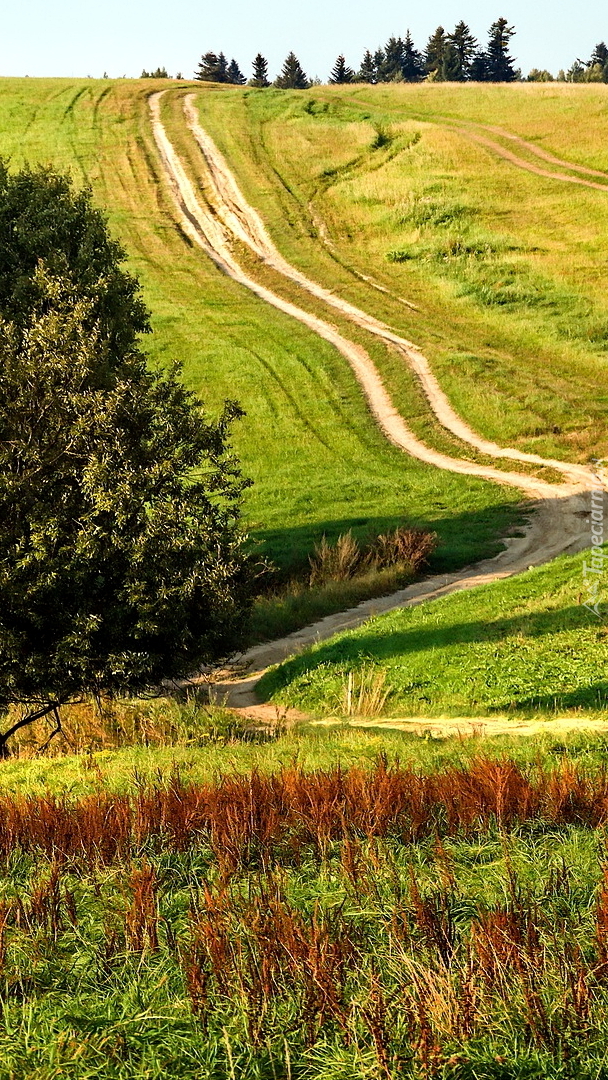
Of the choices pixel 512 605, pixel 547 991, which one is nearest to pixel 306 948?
pixel 547 991

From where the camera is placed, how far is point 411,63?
172 meters

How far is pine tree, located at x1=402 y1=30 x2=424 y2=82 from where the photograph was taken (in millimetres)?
170375

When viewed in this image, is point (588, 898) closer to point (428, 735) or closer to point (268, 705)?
point (428, 735)

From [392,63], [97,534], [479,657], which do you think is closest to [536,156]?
[479,657]

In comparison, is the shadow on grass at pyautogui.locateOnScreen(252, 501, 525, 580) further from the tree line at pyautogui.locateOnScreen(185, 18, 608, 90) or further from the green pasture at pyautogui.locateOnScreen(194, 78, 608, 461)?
the tree line at pyautogui.locateOnScreen(185, 18, 608, 90)

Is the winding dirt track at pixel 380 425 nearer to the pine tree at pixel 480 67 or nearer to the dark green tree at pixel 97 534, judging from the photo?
the dark green tree at pixel 97 534

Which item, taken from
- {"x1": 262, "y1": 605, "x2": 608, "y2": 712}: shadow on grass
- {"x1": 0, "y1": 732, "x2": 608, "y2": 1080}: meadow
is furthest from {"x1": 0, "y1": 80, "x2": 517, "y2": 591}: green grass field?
{"x1": 0, "y1": 732, "x2": 608, "y2": 1080}: meadow

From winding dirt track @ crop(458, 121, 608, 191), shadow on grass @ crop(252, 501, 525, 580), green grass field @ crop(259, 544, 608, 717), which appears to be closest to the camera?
green grass field @ crop(259, 544, 608, 717)

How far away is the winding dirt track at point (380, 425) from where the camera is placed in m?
26.0

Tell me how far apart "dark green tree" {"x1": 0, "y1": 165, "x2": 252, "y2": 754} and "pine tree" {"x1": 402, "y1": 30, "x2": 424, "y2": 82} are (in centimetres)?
17021

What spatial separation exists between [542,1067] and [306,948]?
5.11 ft

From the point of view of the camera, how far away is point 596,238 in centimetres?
5681

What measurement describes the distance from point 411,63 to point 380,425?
496 ft

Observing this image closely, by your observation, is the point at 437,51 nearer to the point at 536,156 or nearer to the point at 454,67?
the point at 454,67
